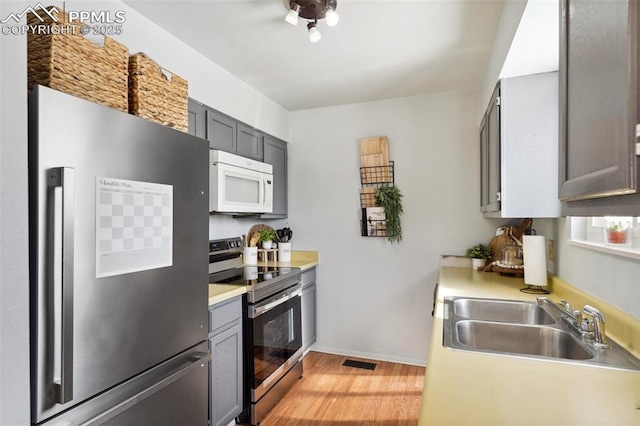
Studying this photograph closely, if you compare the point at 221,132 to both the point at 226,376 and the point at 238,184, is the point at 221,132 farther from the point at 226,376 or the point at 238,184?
the point at 226,376

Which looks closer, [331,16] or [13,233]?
[13,233]

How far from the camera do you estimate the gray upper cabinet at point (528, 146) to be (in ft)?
5.45

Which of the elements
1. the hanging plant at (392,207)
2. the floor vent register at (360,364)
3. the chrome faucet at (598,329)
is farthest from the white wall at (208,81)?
the chrome faucet at (598,329)

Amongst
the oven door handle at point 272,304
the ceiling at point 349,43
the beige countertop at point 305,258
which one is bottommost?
the oven door handle at point 272,304

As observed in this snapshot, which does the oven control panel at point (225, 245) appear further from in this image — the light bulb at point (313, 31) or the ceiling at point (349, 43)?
the light bulb at point (313, 31)

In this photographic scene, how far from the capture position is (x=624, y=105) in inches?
21.7

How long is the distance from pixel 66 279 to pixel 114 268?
162 mm

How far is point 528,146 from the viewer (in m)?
1.69

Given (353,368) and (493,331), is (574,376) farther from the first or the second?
(353,368)

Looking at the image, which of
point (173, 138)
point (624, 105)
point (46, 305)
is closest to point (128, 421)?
point (46, 305)

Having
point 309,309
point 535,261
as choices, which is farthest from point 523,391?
point 309,309

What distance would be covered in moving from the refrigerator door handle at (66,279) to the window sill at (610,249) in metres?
1.76

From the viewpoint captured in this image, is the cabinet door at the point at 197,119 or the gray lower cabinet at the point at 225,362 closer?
the gray lower cabinet at the point at 225,362

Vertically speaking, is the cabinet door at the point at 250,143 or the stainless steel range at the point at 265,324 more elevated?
the cabinet door at the point at 250,143
